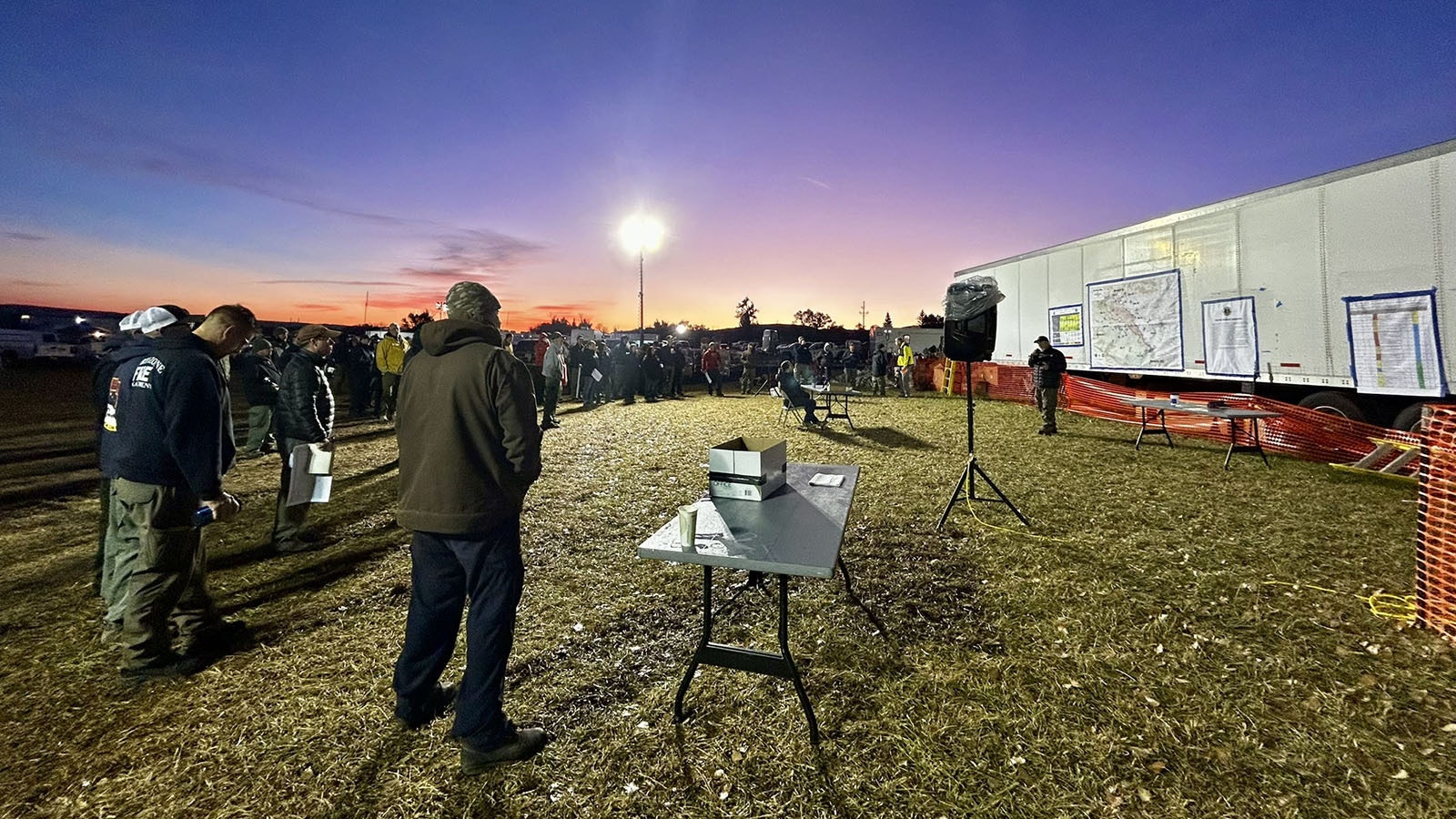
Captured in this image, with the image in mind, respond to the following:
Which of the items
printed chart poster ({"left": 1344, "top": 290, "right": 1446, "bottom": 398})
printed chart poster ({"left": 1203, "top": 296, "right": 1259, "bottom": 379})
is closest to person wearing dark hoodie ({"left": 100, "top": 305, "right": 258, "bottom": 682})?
printed chart poster ({"left": 1344, "top": 290, "right": 1446, "bottom": 398})

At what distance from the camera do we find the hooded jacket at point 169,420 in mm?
3078

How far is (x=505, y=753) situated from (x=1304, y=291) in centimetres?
1232

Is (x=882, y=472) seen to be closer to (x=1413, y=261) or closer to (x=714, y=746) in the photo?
(x=714, y=746)

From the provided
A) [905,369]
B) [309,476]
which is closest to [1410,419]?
[905,369]

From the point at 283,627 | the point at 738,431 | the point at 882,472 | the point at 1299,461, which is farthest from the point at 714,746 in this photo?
the point at 1299,461

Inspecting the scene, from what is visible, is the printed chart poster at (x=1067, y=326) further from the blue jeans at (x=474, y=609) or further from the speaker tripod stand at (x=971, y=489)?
the blue jeans at (x=474, y=609)

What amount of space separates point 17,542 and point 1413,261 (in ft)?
56.2

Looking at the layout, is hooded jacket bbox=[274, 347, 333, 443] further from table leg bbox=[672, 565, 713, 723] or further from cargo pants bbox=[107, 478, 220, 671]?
table leg bbox=[672, 565, 713, 723]

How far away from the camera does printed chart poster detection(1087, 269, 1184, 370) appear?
429 inches

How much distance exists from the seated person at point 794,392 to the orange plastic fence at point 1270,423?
6549 millimetres

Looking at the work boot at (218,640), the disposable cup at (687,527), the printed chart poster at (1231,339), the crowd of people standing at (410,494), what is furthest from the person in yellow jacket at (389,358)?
the printed chart poster at (1231,339)

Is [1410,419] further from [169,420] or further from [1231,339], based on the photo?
[169,420]

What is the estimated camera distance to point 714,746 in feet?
9.36

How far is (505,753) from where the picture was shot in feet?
8.77
